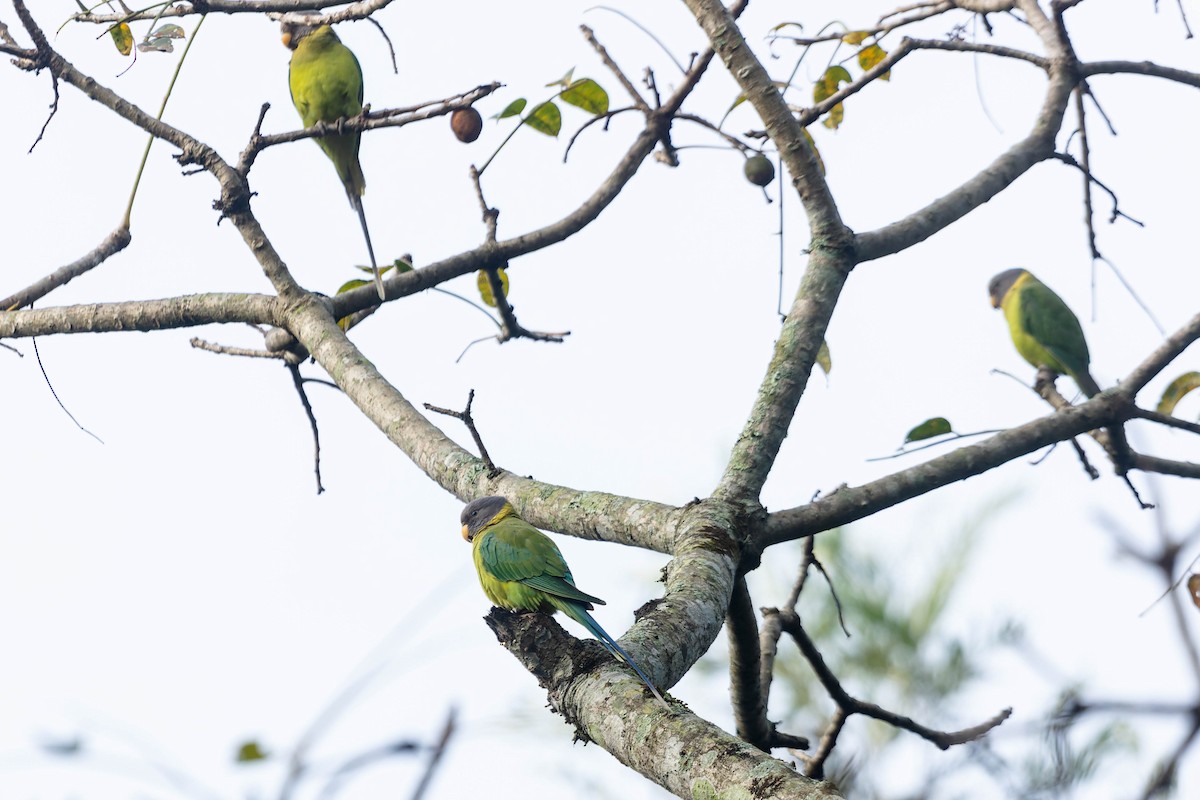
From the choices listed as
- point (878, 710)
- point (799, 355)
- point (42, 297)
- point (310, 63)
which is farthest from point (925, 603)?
point (42, 297)

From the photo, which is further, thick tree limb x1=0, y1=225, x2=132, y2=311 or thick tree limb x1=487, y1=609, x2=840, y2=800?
thick tree limb x1=0, y1=225, x2=132, y2=311

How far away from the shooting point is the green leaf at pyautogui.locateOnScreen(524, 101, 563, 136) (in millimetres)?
3352

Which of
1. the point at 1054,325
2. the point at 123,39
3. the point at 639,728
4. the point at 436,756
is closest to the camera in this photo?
the point at 436,756

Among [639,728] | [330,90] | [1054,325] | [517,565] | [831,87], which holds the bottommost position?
[639,728]

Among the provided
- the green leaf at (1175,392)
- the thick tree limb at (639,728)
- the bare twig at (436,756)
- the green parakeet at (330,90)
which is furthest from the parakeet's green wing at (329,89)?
the bare twig at (436,756)

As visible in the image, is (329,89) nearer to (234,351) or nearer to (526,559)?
(234,351)

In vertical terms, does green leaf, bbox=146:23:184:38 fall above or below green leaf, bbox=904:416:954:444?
above

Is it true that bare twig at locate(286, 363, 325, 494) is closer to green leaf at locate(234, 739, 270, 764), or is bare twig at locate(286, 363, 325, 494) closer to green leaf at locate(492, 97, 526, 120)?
green leaf at locate(492, 97, 526, 120)

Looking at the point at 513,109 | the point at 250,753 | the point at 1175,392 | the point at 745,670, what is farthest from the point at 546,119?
the point at 250,753

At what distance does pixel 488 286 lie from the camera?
11.7 feet

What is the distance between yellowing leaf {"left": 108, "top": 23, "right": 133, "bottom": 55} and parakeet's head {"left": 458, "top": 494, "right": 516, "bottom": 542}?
5.41 feet

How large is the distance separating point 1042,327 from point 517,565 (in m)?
3.22

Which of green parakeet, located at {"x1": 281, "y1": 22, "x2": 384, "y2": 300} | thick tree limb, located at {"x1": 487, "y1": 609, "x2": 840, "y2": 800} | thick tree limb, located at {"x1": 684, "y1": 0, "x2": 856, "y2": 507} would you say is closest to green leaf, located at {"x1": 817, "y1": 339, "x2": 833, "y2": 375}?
thick tree limb, located at {"x1": 684, "y1": 0, "x2": 856, "y2": 507}

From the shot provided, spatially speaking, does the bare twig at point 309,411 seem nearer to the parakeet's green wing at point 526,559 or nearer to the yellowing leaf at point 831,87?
the parakeet's green wing at point 526,559
